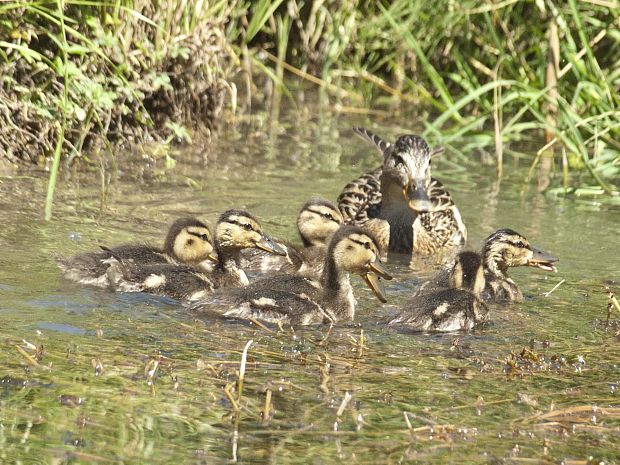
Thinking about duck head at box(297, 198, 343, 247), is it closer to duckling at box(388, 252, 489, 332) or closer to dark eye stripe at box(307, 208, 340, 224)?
dark eye stripe at box(307, 208, 340, 224)

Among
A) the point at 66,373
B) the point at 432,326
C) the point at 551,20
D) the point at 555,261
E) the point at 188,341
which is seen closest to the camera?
the point at 66,373

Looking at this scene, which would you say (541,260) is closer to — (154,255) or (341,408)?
(154,255)

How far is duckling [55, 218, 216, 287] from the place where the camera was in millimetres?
6184

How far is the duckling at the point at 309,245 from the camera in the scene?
23.6 ft

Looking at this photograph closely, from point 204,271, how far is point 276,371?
1.61 meters

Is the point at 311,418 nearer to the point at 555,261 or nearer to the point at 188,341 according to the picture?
the point at 188,341

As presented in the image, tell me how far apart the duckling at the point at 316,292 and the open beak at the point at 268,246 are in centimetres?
34

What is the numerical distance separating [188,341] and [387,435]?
1278 mm

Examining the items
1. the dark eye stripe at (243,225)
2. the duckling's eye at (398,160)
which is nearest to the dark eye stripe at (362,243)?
the dark eye stripe at (243,225)

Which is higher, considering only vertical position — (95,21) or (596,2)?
(596,2)

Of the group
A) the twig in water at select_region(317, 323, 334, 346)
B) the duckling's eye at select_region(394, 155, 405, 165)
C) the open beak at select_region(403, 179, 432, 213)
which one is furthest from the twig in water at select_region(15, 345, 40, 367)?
the duckling's eye at select_region(394, 155, 405, 165)

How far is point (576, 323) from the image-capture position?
6.23 m

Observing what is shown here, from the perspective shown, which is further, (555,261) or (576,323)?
(555,261)

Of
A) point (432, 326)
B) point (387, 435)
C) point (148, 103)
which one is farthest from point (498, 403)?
point (148, 103)
